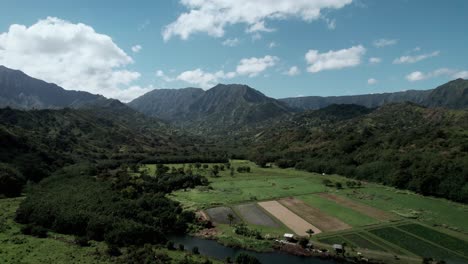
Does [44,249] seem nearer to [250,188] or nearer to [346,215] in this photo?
[346,215]

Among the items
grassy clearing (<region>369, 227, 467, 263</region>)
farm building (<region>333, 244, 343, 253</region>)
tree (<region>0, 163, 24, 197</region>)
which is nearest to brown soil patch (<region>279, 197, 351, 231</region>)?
grassy clearing (<region>369, 227, 467, 263</region>)

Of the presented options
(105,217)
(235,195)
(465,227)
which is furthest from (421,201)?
(105,217)

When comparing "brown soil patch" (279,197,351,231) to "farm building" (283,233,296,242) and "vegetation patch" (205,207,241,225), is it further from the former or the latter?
"vegetation patch" (205,207,241,225)

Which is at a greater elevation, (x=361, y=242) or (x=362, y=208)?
(x=362, y=208)

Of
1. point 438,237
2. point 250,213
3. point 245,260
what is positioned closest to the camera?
point 245,260

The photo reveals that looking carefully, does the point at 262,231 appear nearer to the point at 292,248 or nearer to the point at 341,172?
the point at 292,248

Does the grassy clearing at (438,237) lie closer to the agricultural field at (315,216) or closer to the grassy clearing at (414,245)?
the grassy clearing at (414,245)

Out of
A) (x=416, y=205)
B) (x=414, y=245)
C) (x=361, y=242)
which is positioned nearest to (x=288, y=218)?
(x=361, y=242)
